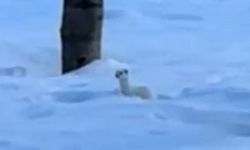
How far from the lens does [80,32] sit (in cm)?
588

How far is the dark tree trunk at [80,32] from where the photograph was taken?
230 inches

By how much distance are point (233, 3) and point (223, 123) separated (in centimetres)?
482

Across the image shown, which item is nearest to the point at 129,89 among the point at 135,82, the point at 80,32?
the point at 135,82

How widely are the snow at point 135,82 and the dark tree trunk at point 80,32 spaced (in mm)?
129

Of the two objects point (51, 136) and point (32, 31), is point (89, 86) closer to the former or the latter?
point (51, 136)

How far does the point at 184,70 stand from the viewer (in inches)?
234

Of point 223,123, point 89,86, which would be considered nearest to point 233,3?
point 89,86

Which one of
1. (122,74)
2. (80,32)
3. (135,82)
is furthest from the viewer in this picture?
(80,32)

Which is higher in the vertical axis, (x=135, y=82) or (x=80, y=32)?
(x=80, y=32)

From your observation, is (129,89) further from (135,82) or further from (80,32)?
(80,32)

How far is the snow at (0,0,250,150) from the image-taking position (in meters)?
4.27

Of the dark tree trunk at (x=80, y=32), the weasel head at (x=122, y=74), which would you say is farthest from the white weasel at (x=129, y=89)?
the dark tree trunk at (x=80, y=32)

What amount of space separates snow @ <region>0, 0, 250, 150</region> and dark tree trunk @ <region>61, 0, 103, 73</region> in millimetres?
129

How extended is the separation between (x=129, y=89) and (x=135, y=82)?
1.90ft
